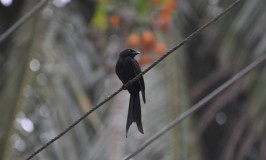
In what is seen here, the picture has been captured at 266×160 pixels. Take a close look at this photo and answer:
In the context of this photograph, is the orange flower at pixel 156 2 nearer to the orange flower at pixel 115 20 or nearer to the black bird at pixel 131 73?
the orange flower at pixel 115 20

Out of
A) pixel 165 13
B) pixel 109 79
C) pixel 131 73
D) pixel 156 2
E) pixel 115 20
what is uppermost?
pixel 109 79

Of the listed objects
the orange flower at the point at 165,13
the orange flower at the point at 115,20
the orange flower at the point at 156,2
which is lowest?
the orange flower at the point at 156,2

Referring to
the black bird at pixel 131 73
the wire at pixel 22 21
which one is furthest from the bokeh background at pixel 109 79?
the wire at pixel 22 21

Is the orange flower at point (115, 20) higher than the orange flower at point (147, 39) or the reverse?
higher

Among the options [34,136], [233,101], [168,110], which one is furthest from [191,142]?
[233,101]

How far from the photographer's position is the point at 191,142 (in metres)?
6.51

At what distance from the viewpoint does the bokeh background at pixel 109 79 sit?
6.32 m

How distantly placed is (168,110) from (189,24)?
2.09 m

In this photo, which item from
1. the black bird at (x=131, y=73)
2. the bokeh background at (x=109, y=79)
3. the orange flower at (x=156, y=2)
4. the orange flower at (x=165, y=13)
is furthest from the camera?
the orange flower at (x=165, y=13)

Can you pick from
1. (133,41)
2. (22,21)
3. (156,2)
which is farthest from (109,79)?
(22,21)

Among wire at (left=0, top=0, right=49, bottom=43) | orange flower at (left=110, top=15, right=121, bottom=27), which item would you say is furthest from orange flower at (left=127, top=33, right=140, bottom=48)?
wire at (left=0, top=0, right=49, bottom=43)

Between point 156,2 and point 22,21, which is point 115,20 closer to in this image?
point 156,2

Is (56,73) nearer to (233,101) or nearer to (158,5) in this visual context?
(158,5)

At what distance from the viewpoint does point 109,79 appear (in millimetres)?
7965
